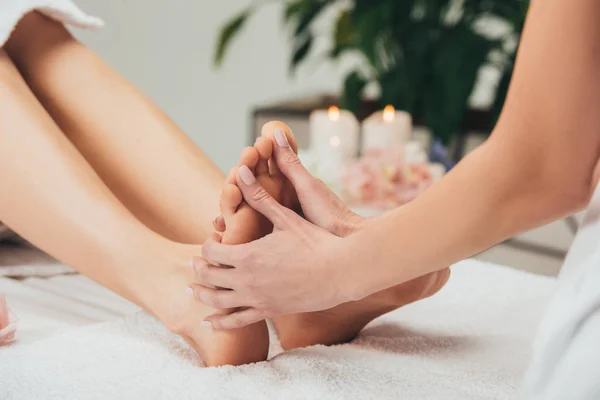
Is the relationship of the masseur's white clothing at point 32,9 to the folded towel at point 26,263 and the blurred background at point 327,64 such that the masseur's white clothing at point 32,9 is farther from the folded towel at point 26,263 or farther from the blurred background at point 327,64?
the blurred background at point 327,64

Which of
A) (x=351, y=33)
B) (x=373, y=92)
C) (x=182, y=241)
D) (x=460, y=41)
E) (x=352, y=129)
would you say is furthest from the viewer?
(x=373, y=92)

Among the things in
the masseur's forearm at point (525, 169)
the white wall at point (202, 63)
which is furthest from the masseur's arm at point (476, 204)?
the white wall at point (202, 63)

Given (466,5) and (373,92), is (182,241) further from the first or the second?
(373,92)

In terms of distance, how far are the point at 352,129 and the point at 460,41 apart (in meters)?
0.53

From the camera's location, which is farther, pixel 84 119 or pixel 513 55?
pixel 513 55

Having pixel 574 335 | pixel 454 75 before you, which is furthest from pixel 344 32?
pixel 574 335

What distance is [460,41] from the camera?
206 cm

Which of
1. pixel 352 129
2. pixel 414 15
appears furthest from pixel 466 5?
pixel 352 129

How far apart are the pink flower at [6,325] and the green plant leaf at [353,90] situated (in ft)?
5.45

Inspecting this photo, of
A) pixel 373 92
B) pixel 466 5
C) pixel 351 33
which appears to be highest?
pixel 466 5

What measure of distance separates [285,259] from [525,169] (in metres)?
0.23

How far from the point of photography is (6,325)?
0.72m

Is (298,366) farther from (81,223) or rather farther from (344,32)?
(344,32)

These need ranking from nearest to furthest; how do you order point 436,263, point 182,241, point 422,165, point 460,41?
point 436,263, point 182,241, point 422,165, point 460,41
